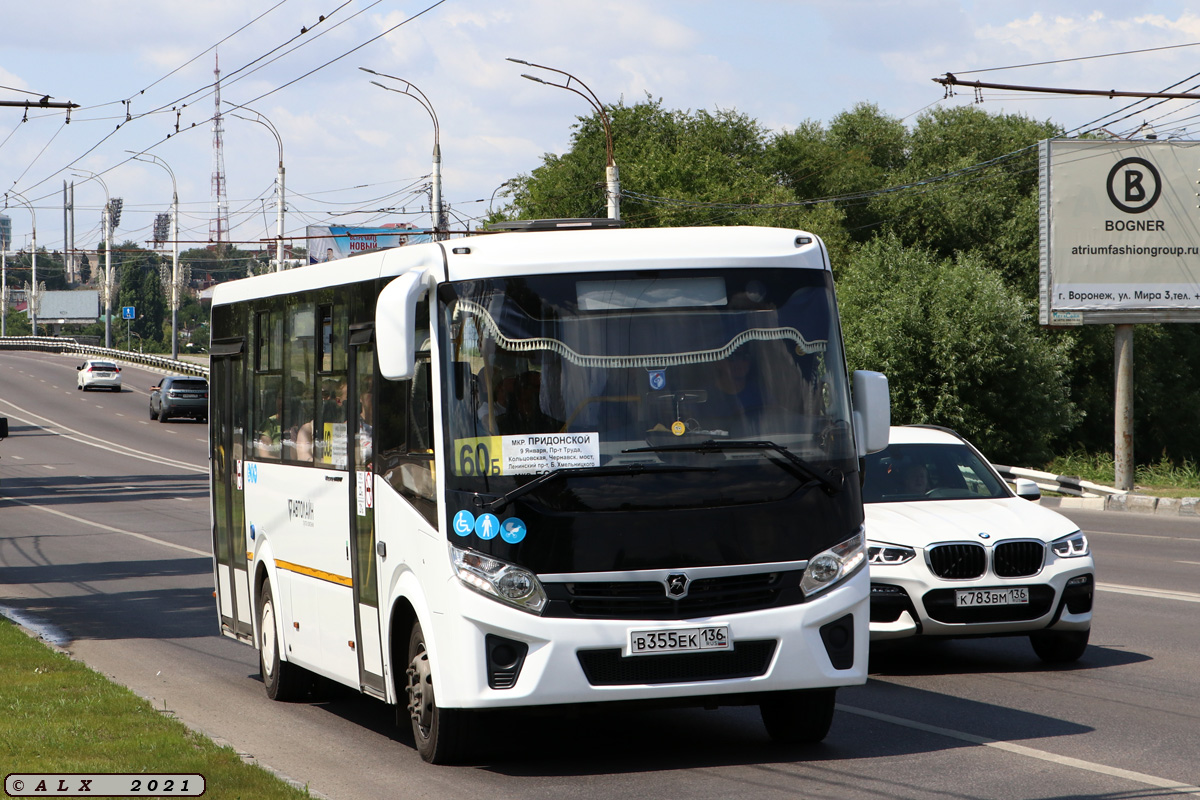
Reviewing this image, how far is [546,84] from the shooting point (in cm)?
3250

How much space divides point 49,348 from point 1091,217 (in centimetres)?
8742

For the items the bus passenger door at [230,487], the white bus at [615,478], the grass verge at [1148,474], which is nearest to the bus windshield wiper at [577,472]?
the white bus at [615,478]

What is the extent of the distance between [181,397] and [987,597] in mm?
48890

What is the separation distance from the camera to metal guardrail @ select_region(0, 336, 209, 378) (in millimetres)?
78250

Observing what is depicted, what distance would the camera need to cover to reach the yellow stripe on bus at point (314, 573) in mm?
8160

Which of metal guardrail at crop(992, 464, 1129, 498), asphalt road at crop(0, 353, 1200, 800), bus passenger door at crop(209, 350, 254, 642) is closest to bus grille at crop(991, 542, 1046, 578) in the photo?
asphalt road at crop(0, 353, 1200, 800)

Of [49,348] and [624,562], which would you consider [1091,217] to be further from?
[49,348]

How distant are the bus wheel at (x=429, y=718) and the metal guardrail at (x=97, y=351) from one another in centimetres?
6635

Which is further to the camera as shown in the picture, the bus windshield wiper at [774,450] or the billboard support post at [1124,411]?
the billboard support post at [1124,411]

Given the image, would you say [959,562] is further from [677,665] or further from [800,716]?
[677,665]

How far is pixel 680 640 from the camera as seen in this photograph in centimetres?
677

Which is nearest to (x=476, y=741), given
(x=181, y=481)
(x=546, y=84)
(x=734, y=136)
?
(x=546, y=84)

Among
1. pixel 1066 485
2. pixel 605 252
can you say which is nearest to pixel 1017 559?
pixel 605 252

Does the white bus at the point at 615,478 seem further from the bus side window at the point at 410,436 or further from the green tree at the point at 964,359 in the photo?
the green tree at the point at 964,359
